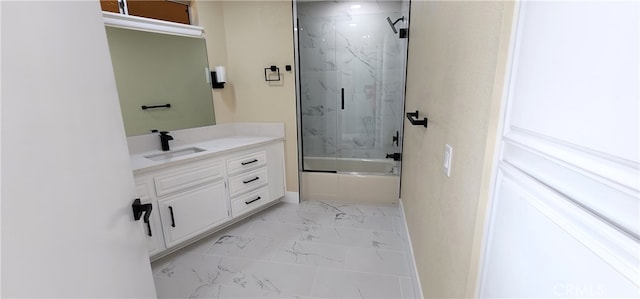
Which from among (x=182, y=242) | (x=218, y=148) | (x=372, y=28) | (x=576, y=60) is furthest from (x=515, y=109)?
(x=372, y=28)

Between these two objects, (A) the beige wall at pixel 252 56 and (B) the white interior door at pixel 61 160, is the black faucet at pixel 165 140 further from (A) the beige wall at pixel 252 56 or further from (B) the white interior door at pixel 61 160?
(B) the white interior door at pixel 61 160

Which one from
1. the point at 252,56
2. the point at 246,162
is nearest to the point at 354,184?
the point at 246,162

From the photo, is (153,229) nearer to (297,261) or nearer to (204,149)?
(204,149)

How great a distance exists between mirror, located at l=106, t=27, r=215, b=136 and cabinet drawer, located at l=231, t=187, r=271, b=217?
871mm

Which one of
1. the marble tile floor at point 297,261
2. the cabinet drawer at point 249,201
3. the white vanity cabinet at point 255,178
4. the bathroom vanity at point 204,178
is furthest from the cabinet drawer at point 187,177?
the marble tile floor at point 297,261

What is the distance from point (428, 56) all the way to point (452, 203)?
0.94 m

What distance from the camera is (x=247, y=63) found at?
2.70 metres

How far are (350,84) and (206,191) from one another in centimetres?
215

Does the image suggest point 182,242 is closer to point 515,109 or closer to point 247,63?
point 247,63

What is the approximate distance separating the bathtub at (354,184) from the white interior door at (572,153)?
224 centimetres

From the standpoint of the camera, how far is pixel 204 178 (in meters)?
2.15

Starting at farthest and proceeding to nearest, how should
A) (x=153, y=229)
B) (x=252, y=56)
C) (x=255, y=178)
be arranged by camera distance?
(x=252, y=56), (x=255, y=178), (x=153, y=229)

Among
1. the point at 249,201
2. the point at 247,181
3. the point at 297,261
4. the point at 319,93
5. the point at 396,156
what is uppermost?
the point at 319,93

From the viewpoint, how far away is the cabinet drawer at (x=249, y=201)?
2.42 meters
